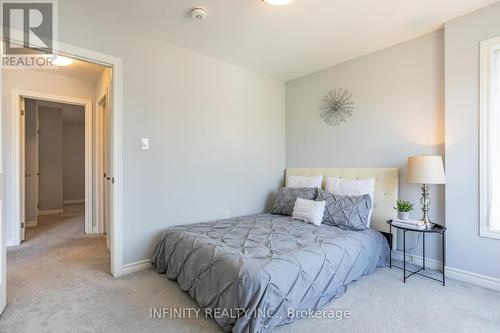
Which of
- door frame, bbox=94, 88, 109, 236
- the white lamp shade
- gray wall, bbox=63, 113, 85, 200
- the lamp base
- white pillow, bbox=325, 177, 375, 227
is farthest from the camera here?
gray wall, bbox=63, 113, 85, 200

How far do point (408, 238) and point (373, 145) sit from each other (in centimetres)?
117

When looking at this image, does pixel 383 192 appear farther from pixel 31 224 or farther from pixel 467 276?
pixel 31 224

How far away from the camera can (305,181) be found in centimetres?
351

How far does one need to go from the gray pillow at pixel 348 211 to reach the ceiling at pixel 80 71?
361 centimetres

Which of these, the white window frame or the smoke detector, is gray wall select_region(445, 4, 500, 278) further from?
the smoke detector

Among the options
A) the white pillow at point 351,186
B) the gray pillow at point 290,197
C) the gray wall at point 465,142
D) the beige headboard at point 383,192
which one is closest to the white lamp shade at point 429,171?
the gray wall at point 465,142

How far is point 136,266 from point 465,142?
3.54 m

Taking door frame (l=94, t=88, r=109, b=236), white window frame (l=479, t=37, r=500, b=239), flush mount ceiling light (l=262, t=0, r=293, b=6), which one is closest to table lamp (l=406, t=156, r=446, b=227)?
white window frame (l=479, t=37, r=500, b=239)

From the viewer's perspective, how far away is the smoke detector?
2.18m

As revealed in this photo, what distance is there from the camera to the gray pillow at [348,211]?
2604 mm

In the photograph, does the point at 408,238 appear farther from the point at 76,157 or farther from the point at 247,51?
the point at 76,157

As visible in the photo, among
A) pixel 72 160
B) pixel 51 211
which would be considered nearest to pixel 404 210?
pixel 51 211

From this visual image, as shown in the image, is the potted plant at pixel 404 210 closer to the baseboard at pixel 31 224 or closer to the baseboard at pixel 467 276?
the baseboard at pixel 467 276

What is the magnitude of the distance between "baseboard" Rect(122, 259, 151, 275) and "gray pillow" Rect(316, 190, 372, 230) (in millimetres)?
2050
